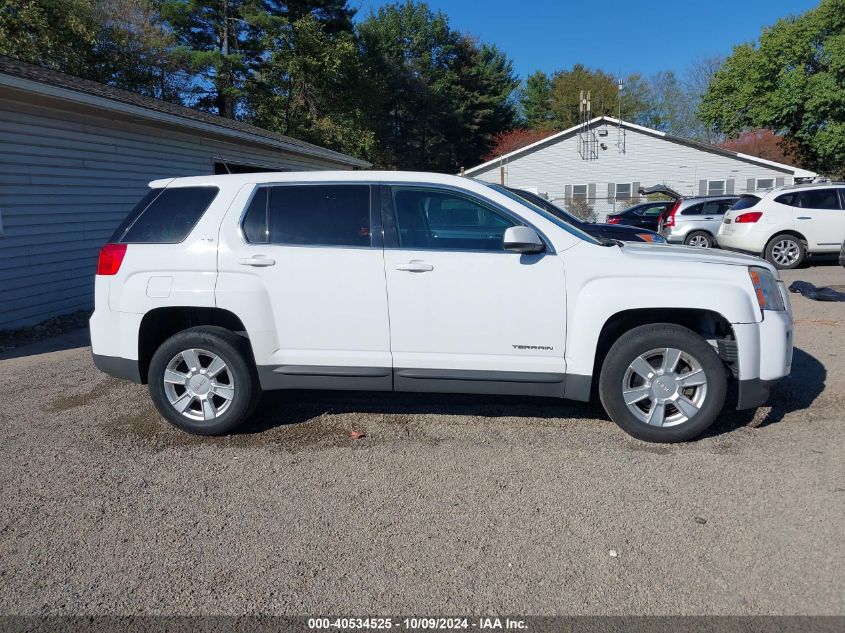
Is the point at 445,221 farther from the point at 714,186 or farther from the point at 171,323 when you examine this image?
the point at 714,186

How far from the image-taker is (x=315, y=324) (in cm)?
455

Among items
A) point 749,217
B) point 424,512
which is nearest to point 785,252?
point 749,217

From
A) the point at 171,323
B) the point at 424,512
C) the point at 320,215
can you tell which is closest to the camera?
the point at 424,512

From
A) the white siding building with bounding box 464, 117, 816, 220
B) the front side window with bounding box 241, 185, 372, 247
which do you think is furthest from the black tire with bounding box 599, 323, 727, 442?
the white siding building with bounding box 464, 117, 816, 220

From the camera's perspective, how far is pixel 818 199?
1309cm

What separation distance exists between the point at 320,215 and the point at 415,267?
2.70 ft

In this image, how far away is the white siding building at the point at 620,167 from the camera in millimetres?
32469

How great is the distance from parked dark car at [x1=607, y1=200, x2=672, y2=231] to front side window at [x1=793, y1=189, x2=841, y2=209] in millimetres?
8327

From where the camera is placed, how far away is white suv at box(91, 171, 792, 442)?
14.2 feet

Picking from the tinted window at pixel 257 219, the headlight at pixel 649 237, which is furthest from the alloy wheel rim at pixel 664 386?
the headlight at pixel 649 237

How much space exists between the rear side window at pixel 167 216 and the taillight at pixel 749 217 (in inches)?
471

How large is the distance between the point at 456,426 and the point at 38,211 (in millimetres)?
7558

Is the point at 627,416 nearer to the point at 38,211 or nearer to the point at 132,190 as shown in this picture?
the point at 38,211

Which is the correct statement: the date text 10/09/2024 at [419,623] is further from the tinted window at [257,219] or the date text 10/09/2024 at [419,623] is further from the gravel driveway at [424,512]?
the tinted window at [257,219]
